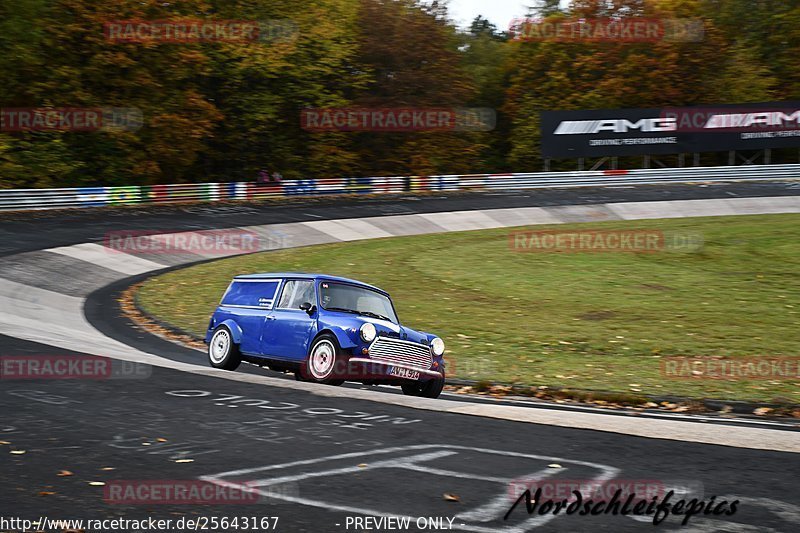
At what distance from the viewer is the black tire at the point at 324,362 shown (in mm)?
11797

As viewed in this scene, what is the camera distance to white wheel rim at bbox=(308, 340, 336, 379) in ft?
39.0

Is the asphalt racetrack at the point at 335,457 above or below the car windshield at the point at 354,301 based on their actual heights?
below

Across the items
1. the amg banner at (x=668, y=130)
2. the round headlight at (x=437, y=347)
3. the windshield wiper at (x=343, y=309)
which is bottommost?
the round headlight at (x=437, y=347)

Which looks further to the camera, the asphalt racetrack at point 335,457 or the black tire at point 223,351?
the black tire at point 223,351

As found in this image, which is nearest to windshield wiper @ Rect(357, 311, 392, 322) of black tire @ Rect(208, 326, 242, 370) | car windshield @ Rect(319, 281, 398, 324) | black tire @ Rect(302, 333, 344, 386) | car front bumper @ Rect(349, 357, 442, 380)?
car windshield @ Rect(319, 281, 398, 324)

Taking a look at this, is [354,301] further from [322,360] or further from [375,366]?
[375,366]

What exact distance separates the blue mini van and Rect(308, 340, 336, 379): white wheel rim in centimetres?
1

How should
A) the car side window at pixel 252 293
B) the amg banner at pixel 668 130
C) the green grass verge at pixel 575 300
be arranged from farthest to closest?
1. the amg banner at pixel 668 130
2. the green grass verge at pixel 575 300
3. the car side window at pixel 252 293

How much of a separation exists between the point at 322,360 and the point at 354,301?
116 cm

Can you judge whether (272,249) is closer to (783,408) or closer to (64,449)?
(783,408)

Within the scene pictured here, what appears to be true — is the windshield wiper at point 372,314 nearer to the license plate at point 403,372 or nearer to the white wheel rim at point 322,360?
the white wheel rim at point 322,360

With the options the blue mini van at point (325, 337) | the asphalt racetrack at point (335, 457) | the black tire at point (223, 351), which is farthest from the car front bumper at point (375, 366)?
→ the black tire at point (223, 351)

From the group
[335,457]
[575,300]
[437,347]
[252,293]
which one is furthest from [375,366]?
[575,300]

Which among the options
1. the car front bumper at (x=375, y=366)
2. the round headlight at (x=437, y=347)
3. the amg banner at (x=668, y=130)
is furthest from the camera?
the amg banner at (x=668, y=130)
